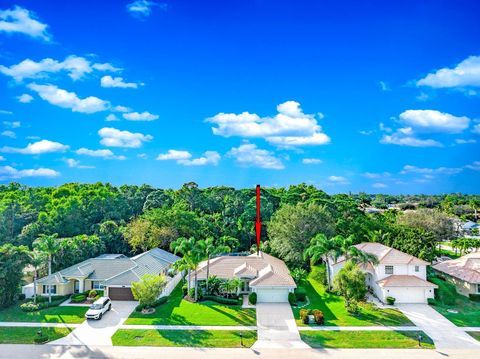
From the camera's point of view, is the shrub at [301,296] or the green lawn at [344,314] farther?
the shrub at [301,296]

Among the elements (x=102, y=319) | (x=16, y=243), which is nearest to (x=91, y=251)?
(x=16, y=243)

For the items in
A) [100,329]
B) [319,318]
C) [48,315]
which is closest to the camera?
[100,329]

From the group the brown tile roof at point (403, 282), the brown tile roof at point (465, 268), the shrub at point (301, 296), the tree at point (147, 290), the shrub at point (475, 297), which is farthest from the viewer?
the brown tile roof at point (465, 268)

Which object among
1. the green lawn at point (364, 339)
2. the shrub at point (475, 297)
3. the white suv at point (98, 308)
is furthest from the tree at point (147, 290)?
the shrub at point (475, 297)

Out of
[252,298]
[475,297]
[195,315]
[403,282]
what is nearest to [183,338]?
[195,315]

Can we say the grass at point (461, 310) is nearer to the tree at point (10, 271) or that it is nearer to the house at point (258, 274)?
the house at point (258, 274)

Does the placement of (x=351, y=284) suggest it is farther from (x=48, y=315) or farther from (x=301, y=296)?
(x=48, y=315)

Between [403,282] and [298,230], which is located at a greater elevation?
[298,230]
